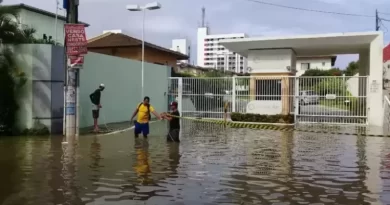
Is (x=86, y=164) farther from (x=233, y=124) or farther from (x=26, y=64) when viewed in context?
(x=233, y=124)

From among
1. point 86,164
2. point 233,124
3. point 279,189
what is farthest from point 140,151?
point 233,124

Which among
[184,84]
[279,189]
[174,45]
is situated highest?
[174,45]

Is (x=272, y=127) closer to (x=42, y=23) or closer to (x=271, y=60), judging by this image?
(x=271, y=60)

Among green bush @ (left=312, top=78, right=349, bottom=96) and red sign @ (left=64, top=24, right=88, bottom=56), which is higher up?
red sign @ (left=64, top=24, right=88, bottom=56)

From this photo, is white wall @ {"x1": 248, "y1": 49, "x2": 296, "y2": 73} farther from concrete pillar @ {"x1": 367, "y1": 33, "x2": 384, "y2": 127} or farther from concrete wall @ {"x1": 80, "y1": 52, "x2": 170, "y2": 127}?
concrete wall @ {"x1": 80, "y1": 52, "x2": 170, "y2": 127}

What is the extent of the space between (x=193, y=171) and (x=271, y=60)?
17.9m

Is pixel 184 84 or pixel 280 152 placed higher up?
pixel 184 84

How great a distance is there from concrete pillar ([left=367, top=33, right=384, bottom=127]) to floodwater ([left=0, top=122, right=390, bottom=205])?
7476 mm

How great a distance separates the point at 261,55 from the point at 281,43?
1.72 metres

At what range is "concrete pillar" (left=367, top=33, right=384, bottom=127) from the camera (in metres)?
22.3

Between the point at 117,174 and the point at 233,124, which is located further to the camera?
the point at 233,124

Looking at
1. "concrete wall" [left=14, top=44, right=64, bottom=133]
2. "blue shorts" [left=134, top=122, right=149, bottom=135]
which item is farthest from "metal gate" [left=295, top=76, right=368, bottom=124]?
"concrete wall" [left=14, top=44, right=64, bottom=133]

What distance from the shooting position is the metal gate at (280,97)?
23172 millimetres

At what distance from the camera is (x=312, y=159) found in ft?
37.2
